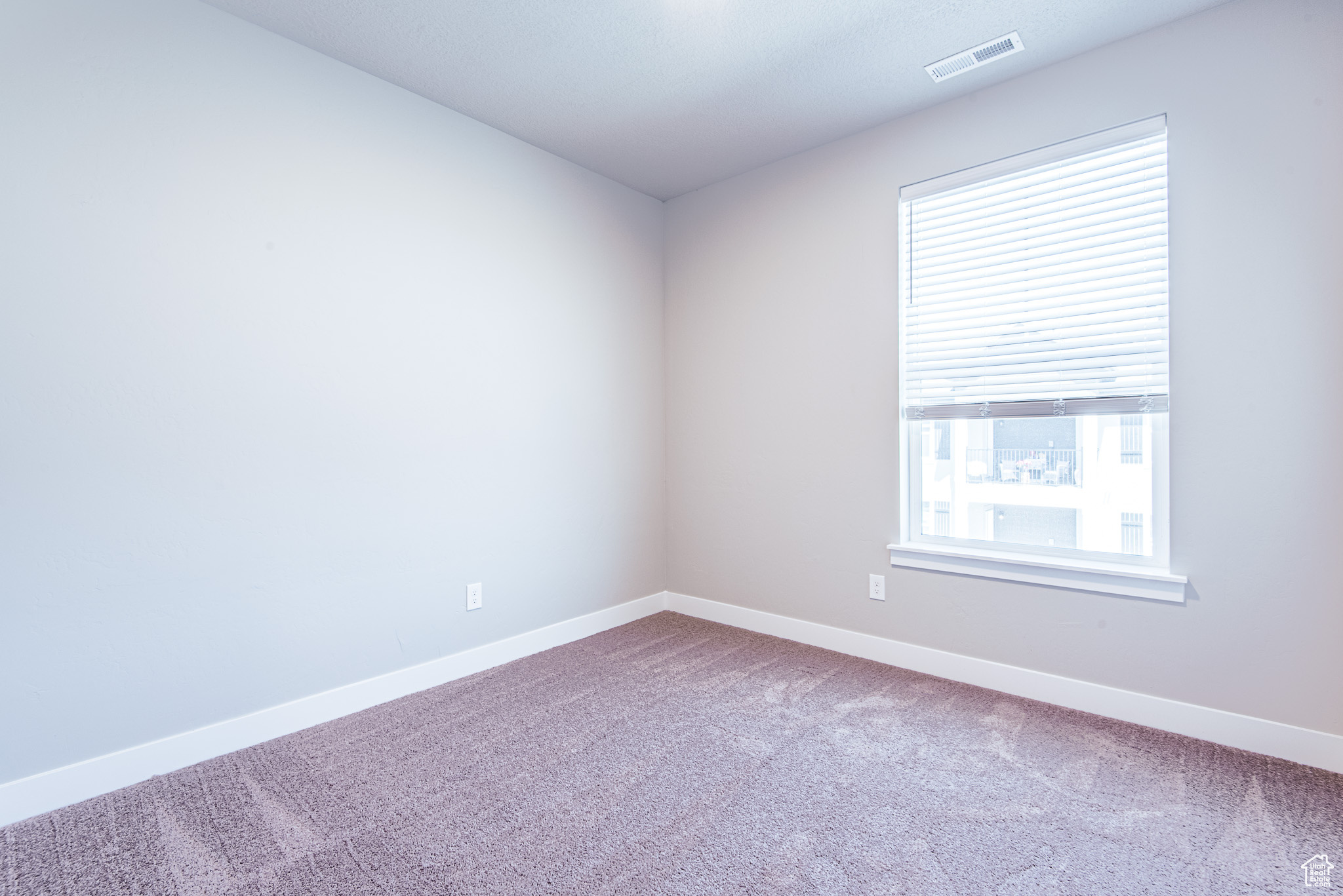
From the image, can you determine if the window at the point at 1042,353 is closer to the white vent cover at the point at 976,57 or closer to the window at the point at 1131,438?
the window at the point at 1131,438

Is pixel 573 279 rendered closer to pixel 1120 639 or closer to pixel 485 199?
pixel 485 199

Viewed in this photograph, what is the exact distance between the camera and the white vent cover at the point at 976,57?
2.43 metres

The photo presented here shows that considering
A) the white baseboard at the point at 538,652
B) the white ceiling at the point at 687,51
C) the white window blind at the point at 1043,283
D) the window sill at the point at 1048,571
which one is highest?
the white ceiling at the point at 687,51

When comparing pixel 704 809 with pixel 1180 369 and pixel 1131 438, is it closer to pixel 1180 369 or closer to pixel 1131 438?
pixel 1131 438

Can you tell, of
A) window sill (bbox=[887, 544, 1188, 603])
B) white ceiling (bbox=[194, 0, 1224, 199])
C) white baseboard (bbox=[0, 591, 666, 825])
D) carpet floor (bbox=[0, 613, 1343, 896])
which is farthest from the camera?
window sill (bbox=[887, 544, 1188, 603])

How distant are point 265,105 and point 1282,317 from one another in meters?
3.74

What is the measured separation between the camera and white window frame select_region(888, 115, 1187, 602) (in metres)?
2.39

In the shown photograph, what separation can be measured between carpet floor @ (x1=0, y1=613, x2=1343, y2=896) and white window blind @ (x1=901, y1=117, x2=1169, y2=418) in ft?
4.38

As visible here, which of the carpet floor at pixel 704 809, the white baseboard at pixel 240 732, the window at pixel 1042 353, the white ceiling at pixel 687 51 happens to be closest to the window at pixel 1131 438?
the window at pixel 1042 353

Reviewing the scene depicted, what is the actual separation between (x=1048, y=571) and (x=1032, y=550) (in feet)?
0.45

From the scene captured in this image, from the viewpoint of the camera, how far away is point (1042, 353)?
2.66m

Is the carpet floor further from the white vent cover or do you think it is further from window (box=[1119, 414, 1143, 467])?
the white vent cover

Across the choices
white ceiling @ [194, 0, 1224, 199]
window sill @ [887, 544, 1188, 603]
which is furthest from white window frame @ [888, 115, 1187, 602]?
white ceiling @ [194, 0, 1224, 199]

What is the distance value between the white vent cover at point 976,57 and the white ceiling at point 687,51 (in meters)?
0.04
